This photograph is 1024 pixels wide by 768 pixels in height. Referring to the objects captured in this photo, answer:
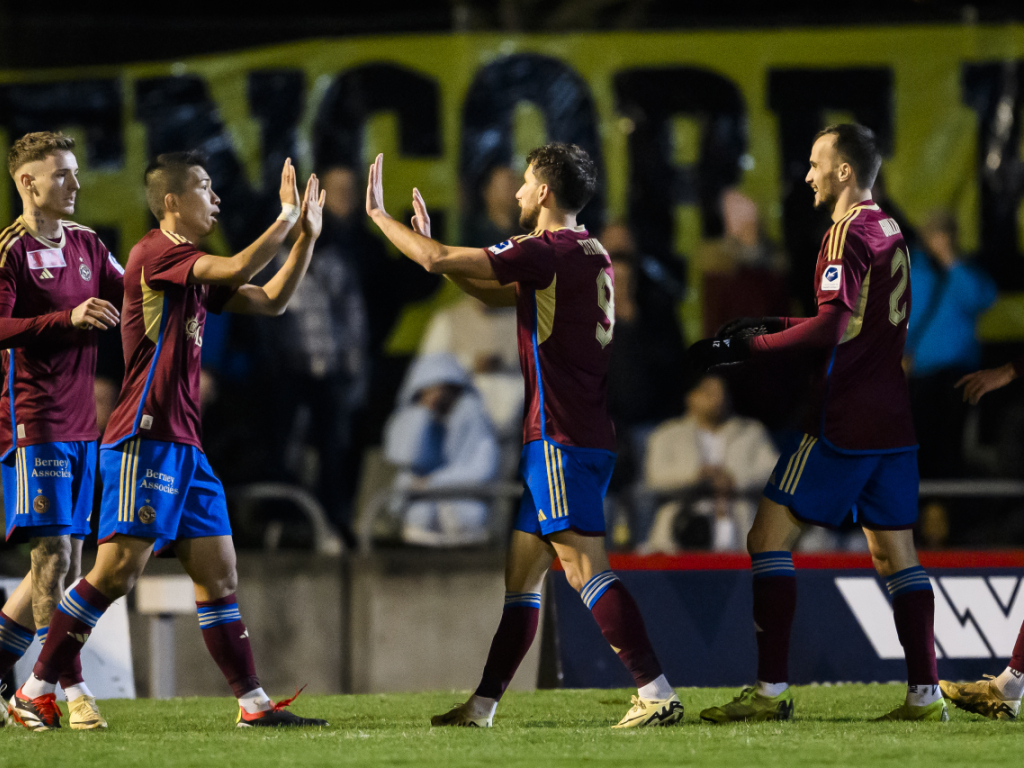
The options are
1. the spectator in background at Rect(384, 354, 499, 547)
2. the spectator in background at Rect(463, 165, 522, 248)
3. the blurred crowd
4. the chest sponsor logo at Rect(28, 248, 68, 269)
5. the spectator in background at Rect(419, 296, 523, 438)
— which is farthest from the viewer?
the spectator in background at Rect(463, 165, 522, 248)

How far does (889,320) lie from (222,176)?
5700 millimetres

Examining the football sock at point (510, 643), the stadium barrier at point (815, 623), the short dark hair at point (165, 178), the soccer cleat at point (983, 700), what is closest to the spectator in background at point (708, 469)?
the stadium barrier at point (815, 623)

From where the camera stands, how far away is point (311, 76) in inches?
404

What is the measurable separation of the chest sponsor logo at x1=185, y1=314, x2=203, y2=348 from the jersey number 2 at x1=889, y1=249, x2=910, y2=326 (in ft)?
8.28

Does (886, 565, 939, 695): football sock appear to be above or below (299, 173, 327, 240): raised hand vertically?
below

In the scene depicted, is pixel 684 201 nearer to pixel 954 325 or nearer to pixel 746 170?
pixel 746 170

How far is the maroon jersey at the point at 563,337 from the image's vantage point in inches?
218

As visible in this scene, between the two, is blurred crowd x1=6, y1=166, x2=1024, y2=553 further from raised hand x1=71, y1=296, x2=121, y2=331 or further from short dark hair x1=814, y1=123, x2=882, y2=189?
raised hand x1=71, y1=296, x2=121, y2=331

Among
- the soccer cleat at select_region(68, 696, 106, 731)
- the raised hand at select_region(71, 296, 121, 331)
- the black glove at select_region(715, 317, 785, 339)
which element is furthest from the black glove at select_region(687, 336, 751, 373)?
the soccer cleat at select_region(68, 696, 106, 731)

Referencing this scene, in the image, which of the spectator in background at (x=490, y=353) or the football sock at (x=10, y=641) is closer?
the football sock at (x=10, y=641)

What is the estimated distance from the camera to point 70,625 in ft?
18.0

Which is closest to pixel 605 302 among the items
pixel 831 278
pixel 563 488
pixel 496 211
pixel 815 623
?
pixel 563 488

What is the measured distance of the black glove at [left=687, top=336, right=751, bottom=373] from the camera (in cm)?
557

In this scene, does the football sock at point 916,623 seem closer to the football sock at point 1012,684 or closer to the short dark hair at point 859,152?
the football sock at point 1012,684
